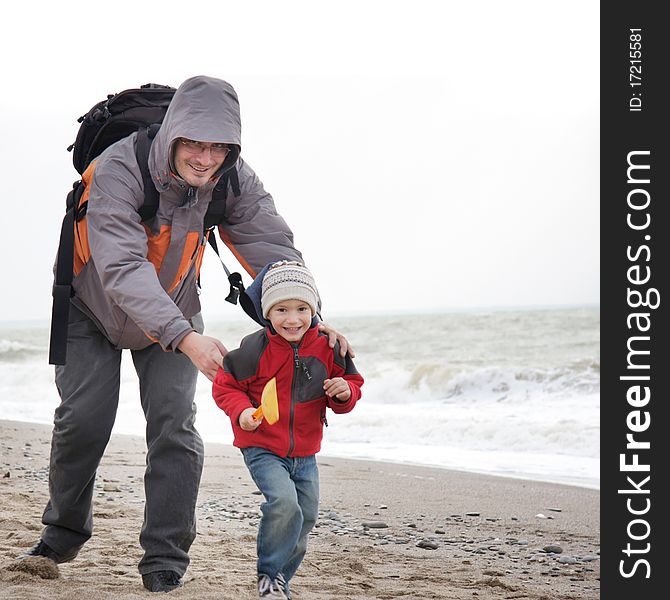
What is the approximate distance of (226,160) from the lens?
11.3ft

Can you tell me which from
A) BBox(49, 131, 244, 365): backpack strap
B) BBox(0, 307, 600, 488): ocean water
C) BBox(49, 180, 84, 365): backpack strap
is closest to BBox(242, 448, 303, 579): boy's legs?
BBox(49, 131, 244, 365): backpack strap

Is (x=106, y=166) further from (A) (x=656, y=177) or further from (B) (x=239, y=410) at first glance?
(A) (x=656, y=177)

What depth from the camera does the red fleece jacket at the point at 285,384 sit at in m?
3.28

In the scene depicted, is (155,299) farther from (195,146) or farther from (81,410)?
(81,410)

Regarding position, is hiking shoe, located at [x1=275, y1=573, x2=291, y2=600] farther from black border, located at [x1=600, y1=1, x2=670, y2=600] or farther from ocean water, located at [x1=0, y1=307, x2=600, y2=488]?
ocean water, located at [x1=0, y1=307, x2=600, y2=488]

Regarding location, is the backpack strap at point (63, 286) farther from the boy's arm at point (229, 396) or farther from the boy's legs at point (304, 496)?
the boy's legs at point (304, 496)

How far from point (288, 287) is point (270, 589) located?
1.09 meters

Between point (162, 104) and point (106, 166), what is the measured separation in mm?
455

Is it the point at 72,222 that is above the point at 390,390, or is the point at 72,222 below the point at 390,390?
above

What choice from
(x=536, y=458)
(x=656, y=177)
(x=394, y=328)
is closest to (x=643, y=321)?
(x=656, y=177)

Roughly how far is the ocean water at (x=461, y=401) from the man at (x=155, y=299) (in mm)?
4784

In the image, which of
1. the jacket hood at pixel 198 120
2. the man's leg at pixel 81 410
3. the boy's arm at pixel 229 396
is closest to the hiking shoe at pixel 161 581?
the man's leg at pixel 81 410

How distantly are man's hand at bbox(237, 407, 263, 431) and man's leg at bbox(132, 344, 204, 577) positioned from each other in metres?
0.49

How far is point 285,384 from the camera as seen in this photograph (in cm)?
333
